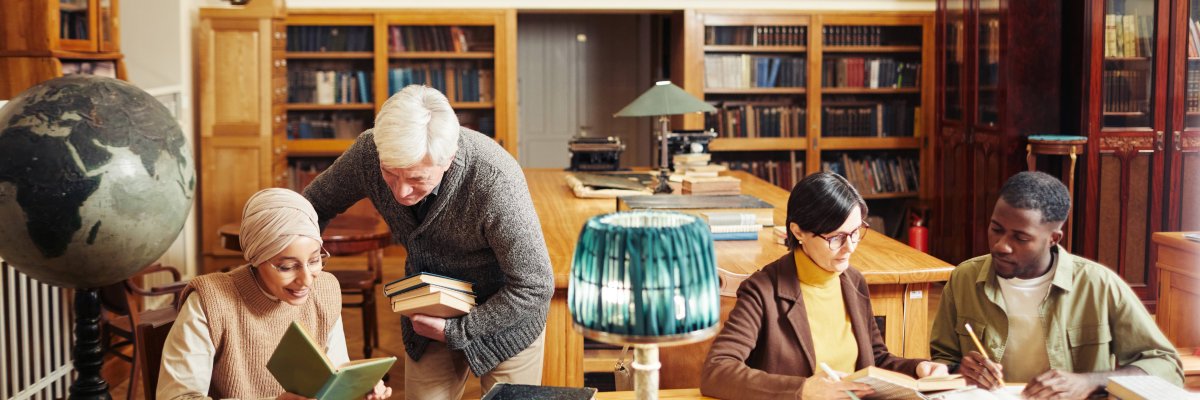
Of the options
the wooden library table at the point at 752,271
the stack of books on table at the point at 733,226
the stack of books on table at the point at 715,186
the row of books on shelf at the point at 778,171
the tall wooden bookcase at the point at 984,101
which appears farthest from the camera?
the row of books on shelf at the point at 778,171

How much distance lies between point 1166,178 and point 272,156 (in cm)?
525

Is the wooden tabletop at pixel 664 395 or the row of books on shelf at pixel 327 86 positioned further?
the row of books on shelf at pixel 327 86

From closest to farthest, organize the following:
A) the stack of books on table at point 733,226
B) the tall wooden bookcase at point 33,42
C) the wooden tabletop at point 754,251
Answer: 1. the wooden tabletop at point 754,251
2. the stack of books on table at point 733,226
3. the tall wooden bookcase at point 33,42

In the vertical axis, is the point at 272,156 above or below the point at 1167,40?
below

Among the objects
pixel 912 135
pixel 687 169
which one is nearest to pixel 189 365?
pixel 687 169

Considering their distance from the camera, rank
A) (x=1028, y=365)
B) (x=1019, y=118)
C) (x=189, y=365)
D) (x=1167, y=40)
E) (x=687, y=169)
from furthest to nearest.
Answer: (x=1019, y=118) → (x=1167, y=40) → (x=687, y=169) → (x=1028, y=365) → (x=189, y=365)

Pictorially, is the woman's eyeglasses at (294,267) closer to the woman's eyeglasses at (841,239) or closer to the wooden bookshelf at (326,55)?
the woman's eyeglasses at (841,239)

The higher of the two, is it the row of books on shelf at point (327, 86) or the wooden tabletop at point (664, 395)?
the row of books on shelf at point (327, 86)

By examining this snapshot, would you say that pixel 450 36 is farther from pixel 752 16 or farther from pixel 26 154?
pixel 26 154

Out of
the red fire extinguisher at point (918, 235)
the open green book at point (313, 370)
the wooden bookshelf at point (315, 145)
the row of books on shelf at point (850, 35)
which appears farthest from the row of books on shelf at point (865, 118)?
the open green book at point (313, 370)

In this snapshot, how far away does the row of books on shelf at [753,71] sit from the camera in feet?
27.2

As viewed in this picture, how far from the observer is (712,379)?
7.39ft

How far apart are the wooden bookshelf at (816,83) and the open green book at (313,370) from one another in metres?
6.27

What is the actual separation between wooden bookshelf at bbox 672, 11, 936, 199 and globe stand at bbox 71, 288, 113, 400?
5.83m
